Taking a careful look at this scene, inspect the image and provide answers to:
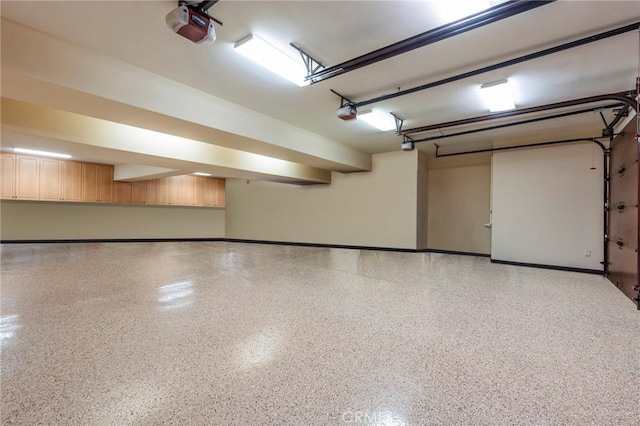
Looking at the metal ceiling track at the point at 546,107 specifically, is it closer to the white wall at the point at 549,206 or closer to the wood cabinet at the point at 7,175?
the white wall at the point at 549,206

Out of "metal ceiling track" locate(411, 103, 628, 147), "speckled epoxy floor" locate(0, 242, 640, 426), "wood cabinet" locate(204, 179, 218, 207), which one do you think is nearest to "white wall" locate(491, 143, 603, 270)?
"metal ceiling track" locate(411, 103, 628, 147)

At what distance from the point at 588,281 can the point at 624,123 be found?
2488 mm

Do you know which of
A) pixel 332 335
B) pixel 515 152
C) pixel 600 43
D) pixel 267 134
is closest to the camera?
pixel 332 335

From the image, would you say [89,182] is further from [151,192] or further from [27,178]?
[151,192]

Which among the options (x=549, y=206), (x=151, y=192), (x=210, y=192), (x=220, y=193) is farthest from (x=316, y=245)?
(x=151, y=192)

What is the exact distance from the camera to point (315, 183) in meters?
8.71

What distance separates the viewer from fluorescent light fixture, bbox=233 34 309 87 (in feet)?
8.97

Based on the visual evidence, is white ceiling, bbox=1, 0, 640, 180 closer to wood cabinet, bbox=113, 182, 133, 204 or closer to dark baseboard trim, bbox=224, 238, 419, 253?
dark baseboard trim, bbox=224, 238, 419, 253

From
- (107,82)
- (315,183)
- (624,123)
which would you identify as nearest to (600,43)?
(624,123)

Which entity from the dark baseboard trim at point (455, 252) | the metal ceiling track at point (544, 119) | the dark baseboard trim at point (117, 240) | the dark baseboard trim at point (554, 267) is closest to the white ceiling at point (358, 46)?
the metal ceiling track at point (544, 119)

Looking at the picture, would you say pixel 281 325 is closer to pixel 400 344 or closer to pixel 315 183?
pixel 400 344

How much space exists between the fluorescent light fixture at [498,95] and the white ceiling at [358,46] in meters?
0.08

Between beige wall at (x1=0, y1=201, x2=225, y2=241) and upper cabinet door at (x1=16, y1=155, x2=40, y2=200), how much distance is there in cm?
76

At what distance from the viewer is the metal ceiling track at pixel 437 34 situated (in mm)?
2078
